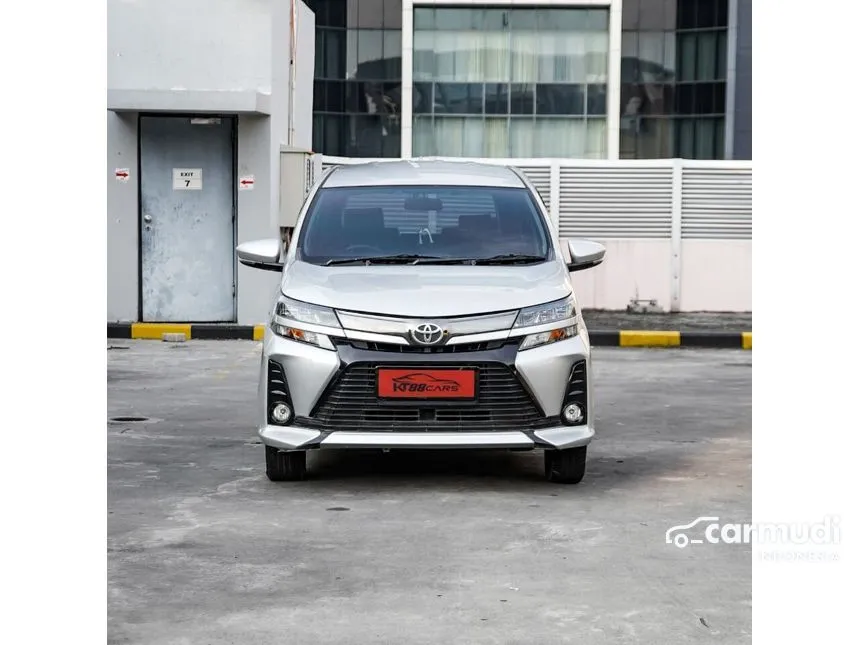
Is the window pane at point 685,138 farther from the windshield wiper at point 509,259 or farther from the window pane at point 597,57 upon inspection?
the windshield wiper at point 509,259

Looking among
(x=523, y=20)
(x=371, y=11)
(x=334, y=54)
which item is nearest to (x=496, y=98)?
(x=523, y=20)

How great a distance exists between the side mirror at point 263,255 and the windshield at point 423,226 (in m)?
0.19

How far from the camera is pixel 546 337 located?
7.44 meters

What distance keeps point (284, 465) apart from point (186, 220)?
10.0 meters

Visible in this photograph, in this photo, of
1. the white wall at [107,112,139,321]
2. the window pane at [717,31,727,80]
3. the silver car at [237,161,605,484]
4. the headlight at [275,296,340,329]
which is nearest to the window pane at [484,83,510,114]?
the window pane at [717,31,727,80]

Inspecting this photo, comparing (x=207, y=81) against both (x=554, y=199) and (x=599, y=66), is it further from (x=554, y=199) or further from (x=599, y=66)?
(x=599, y=66)

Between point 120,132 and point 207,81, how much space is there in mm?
1214

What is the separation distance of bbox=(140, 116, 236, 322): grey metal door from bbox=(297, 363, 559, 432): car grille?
1031cm

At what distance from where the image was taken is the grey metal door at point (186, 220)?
17406 mm

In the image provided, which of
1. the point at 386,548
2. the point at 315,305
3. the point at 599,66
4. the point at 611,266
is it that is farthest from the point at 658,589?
the point at 599,66

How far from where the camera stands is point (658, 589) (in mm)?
5523

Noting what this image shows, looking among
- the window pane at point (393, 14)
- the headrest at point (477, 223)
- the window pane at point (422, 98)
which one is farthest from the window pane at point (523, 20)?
the headrest at point (477, 223)

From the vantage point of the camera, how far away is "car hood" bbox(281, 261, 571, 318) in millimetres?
7371

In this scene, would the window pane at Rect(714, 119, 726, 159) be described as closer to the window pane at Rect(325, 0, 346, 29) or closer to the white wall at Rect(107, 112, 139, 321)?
the window pane at Rect(325, 0, 346, 29)
